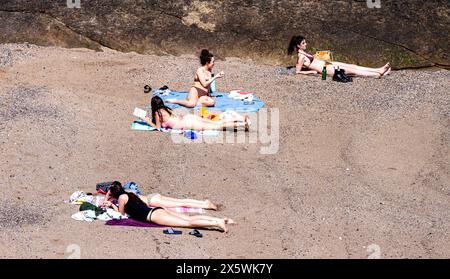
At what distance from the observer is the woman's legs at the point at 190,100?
20.2 meters

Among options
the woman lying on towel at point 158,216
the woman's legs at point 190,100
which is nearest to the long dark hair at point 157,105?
the woman's legs at point 190,100

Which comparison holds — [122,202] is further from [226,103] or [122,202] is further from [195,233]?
[226,103]

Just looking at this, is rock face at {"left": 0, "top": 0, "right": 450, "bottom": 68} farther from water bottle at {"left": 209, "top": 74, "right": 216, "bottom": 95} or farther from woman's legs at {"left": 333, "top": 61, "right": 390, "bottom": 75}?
water bottle at {"left": 209, "top": 74, "right": 216, "bottom": 95}

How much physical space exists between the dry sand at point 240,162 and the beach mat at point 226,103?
13.6 inches

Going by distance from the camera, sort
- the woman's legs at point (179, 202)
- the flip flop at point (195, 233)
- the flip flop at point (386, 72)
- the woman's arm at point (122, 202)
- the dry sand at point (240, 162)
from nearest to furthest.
Answer: the dry sand at point (240, 162)
the flip flop at point (195, 233)
the woman's arm at point (122, 202)
the woman's legs at point (179, 202)
the flip flop at point (386, 72)

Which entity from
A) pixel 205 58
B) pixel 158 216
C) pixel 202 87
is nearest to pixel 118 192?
pixel 158 216

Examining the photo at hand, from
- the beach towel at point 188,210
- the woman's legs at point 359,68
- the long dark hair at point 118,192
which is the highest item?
the woman's legs at point 359,68

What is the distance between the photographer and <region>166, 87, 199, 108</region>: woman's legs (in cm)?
2016

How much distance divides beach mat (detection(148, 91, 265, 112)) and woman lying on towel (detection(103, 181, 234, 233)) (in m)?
4.41

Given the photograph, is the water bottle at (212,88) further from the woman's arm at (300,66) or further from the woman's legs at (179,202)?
the woman's legs at (179,202)

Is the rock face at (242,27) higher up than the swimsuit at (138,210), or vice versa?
the rock face at (242,27)

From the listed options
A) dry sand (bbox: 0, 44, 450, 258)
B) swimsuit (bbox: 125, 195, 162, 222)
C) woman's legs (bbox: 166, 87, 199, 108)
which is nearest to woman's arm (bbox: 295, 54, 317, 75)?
dry sand (bbox: 0, 44, 450, 258)

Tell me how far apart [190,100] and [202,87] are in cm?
42
